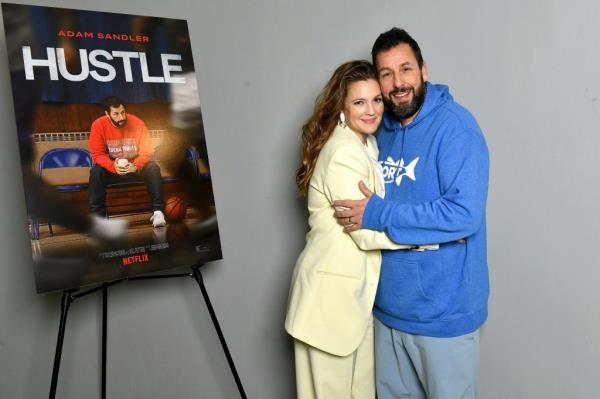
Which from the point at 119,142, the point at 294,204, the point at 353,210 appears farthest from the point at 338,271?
the point at 119,142

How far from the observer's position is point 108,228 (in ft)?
6.15

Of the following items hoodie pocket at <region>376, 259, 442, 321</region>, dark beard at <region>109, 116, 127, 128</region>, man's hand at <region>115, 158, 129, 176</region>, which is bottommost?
hoodie pocket at <region>376, 259, 442, 321</region>

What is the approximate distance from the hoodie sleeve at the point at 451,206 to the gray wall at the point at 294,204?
464 millimetres

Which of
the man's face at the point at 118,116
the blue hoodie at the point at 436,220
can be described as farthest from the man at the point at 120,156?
the blue hoodie at the point at 436,220

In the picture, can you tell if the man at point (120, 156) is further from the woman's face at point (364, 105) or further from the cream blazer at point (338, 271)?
the woman's face at point (364, 105)

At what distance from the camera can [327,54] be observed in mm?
2418

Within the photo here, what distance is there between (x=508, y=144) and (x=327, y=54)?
905mm

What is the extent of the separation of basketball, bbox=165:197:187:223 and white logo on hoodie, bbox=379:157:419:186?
78 cm

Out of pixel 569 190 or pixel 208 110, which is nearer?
pixel 569 190

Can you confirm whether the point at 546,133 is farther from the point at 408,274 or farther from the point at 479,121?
the point at 408,274

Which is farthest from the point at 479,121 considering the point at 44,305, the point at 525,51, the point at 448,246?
the point at 44,305

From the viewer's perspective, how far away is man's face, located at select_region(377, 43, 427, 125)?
1812 millimetres

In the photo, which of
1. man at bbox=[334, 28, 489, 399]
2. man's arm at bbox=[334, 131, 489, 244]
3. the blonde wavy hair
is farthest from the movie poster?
man's arm at bbox=[334, 131, 489, 244]

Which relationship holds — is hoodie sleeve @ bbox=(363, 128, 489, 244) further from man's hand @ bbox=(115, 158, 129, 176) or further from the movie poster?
man's hand @ bbox=(115, 158, 129, 176)
